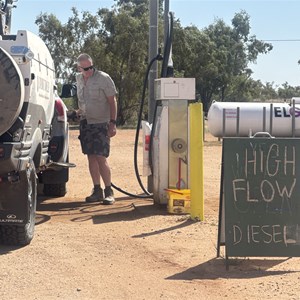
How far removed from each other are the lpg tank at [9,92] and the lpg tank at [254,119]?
5446 millimetres

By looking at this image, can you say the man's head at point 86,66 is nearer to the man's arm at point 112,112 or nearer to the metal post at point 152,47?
the man's arm at point 112,112

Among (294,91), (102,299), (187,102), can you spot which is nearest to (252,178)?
(102,299)

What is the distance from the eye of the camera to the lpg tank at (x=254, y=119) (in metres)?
11.3

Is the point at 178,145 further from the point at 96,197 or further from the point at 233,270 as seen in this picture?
the point at 233,270

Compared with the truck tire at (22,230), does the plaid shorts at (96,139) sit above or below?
above

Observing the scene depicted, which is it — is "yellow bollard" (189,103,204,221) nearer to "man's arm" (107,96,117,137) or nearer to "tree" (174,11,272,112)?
"man's arm" (107,96,117,137)

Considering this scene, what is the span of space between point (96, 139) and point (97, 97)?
620 millimetres

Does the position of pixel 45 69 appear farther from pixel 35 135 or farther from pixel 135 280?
pixel 135 280

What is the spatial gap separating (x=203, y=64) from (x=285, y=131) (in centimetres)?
4247

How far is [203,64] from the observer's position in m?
53.4

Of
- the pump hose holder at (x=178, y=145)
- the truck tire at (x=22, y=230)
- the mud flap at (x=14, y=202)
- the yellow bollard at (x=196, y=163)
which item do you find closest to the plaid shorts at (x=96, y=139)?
the pump hose holder at (x=178, y=145)

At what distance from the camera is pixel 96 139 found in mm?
9164

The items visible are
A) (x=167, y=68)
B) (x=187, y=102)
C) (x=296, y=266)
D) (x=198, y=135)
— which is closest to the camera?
(x=296, y=266)

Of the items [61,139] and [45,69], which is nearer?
[45,69]
